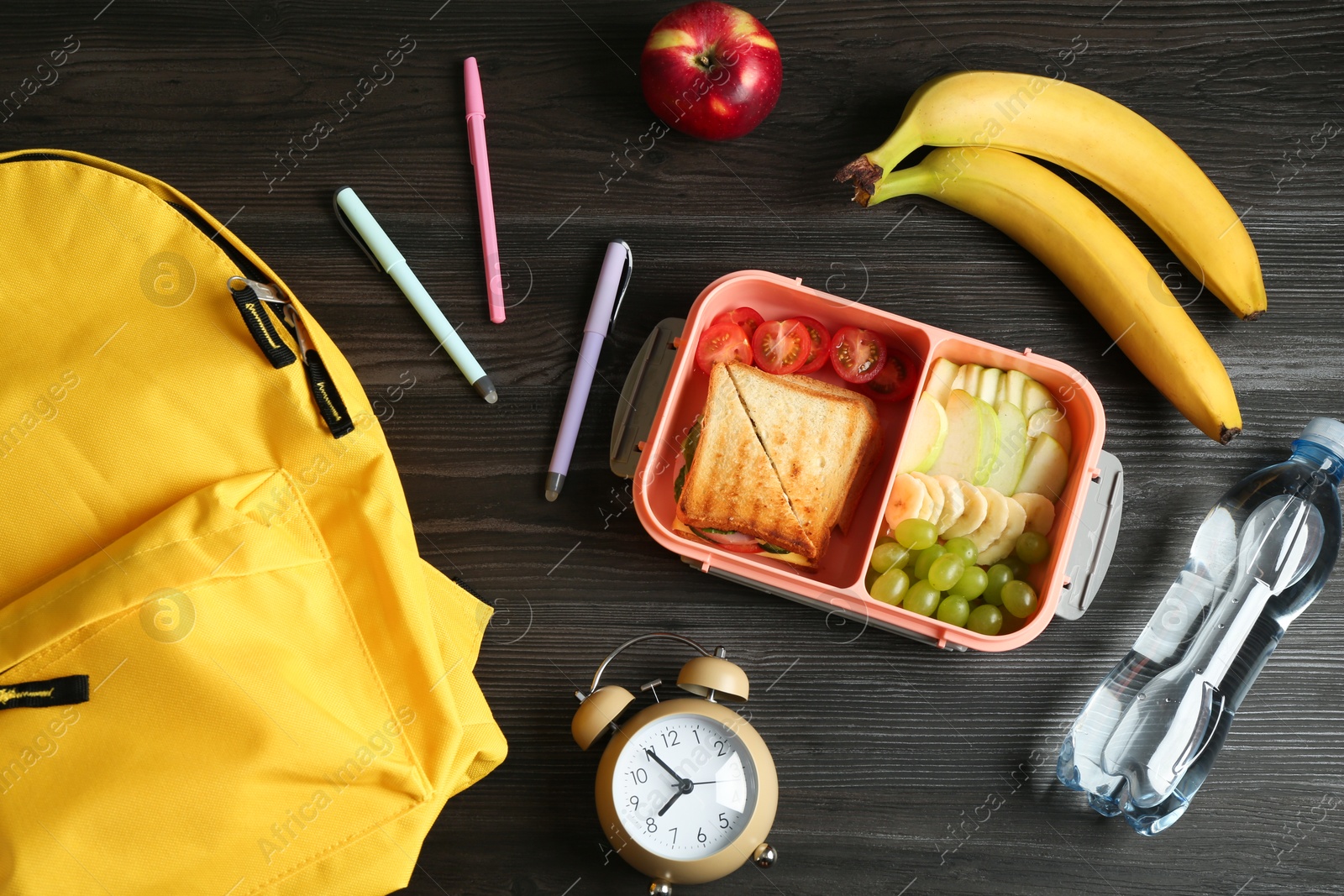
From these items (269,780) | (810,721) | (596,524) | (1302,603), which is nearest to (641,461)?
(596,524)

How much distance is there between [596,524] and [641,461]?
0.19 m

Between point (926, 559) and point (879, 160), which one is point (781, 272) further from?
point (926, 559)

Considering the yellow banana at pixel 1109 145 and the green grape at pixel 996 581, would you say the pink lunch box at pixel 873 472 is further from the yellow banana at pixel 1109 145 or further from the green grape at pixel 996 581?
the yellow banana at pixel 1109 145

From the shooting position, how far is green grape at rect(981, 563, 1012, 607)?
1241mm

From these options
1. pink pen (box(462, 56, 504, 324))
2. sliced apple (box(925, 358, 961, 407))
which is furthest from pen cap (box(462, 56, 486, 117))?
sliced apple (box(925, 358, 961, 407))

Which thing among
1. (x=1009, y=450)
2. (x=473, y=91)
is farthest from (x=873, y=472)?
(x=473, y=91)

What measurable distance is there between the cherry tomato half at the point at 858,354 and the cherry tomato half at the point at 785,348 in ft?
0.18

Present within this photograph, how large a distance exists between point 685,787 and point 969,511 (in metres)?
0.59

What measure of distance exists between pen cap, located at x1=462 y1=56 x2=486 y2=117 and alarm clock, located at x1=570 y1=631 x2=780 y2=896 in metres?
0.97

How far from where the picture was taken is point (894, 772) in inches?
51.6

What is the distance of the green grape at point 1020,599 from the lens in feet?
3.95

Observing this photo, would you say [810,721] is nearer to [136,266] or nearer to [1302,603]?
[1302,603]

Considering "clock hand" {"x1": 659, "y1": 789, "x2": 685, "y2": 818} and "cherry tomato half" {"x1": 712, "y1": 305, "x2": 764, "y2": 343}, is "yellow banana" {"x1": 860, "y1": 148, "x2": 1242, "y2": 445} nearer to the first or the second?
"cherry tomato half" {"x1": 712, "y1": 305, "x2": 764, "y2": 343}

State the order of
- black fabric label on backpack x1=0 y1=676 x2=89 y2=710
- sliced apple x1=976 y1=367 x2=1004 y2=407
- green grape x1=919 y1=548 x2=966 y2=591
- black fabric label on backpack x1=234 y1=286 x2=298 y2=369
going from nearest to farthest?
1. black fabric label on backpack x1=0 y1=676 x2=89 y2=710
2. black fabric label on backpack x1=234 y1=286 x2=298 y2=369
3. green grape x1=919 y1=548 x2=966 y2=591
4. sliced apple x1=976 y1=367 x2=1004 y2=407
